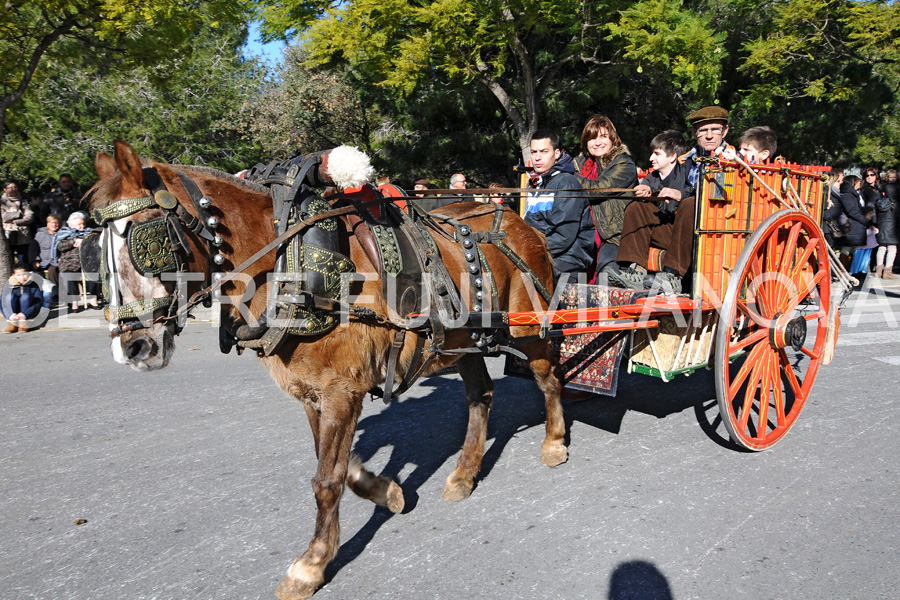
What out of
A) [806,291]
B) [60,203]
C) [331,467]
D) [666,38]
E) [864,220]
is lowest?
[331,467]

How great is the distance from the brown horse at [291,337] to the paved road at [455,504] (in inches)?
8.5

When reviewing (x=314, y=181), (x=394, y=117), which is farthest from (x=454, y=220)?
(x=394, y=117)

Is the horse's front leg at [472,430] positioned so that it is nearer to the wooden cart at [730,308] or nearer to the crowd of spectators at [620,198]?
the wooden cart at [730,308]

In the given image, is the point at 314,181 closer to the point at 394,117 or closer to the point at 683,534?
the point at 683,534

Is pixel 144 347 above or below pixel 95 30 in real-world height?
below

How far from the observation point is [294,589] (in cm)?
290

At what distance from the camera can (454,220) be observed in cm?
403

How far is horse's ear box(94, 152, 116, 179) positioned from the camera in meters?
2.70

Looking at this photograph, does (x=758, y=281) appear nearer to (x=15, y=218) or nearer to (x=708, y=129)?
(x=708, y=129)

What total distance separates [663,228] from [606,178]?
1.75 feet

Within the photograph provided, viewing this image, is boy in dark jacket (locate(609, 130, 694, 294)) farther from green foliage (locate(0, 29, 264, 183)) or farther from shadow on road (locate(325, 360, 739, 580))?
green foliage (locate(0, 29, 264, 183))

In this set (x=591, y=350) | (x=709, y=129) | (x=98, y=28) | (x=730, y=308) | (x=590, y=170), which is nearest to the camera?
(x=730, y=308)

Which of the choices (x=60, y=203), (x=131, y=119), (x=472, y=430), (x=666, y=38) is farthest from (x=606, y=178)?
(x=131, y=119)

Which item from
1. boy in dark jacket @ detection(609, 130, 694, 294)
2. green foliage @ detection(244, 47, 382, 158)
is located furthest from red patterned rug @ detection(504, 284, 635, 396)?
green foliage @ detection(244, 47, 382, 158)
